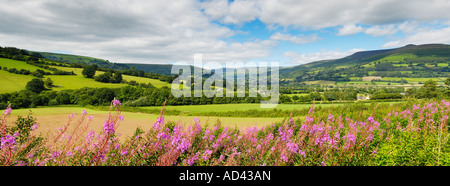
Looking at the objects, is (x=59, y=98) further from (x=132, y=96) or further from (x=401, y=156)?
(x=401, y=156)

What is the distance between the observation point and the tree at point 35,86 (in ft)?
165

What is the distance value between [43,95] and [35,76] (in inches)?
764

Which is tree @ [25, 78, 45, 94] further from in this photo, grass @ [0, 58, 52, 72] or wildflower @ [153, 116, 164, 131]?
wildflower @ [153, 116, 164, 131]

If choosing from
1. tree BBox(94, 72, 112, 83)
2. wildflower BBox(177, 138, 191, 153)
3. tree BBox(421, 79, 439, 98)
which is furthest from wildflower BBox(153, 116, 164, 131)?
tree BBox(94, 72, 112, 83)

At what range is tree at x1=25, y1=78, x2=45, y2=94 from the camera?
165 feet

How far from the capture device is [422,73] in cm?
14725

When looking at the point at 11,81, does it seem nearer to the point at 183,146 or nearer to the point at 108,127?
the point at 108,127

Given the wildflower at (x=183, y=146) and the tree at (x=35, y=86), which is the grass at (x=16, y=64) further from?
the wildflower at (x=183, y=146)

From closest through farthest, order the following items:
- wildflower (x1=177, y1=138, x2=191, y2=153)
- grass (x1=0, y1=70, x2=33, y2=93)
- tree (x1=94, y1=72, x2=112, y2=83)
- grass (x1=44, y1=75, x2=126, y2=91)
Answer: wildflower (x1=177, y1=138, x2=191, y2=153) → grass (x1=0, y1=70, x2=33, y2=93) → grass (x1=44, y1=75, x2=126, y2=91) → tree (x1=94, y1=72, x2=112, y2=83)

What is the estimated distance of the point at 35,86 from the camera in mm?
51312

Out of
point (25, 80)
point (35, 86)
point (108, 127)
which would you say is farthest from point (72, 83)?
point (108, 127)

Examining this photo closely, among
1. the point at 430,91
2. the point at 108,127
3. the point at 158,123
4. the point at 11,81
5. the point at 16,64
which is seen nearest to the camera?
the point at 108,127
